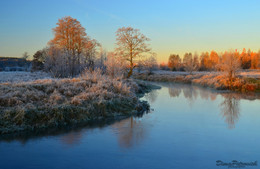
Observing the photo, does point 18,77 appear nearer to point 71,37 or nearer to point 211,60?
point 71,37

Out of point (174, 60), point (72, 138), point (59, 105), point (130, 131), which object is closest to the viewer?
point (72, 138)

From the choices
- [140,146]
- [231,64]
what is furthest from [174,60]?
[140,146]

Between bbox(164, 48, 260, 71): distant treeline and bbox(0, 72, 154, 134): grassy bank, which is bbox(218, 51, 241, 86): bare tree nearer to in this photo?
bbox(0, 72, 154, 134): grassy bank

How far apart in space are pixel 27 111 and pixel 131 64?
18146 millimetres

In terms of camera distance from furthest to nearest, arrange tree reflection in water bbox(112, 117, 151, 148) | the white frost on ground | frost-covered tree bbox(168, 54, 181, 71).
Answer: frost-covered tree bbox(168, 54, 181, 71) < the white frost on ground < tree reflection in water bbox(112, 117, 151, 148)

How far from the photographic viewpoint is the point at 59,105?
9.86m

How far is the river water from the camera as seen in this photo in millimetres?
5859

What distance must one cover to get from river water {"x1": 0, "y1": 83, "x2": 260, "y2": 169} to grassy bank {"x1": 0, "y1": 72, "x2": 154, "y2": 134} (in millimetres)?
1005

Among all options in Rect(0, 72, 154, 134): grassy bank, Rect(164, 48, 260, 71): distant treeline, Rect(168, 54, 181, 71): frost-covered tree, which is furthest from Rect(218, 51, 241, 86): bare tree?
Rect(168, 54, 181, 71): frost-covered tree

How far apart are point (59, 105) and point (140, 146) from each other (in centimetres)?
468

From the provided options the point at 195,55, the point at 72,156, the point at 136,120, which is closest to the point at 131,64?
the point at 136,120

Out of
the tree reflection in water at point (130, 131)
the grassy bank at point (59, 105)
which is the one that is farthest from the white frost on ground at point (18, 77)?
the tree reflection in water at point (130, 131)

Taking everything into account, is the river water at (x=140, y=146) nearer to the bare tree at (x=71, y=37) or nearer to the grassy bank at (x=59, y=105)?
the grassy bank at (x=59, y=105)

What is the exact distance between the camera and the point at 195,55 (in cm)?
7731
